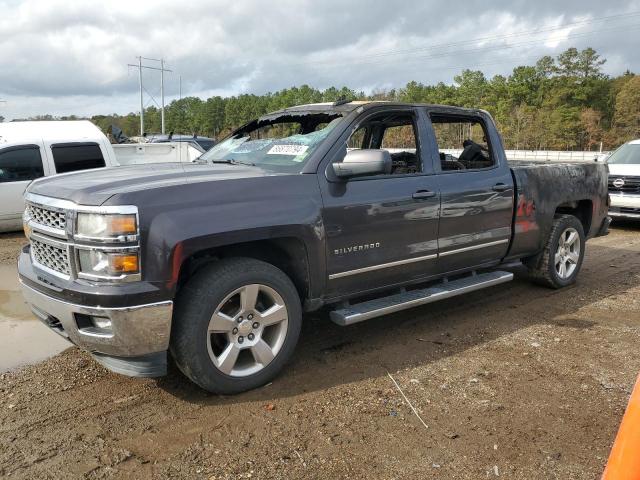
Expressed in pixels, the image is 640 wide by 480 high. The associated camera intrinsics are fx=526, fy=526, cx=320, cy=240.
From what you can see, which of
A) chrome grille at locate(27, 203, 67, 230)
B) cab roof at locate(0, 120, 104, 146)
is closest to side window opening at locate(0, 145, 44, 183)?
cab roof at locate(0, 120, 104, 146)

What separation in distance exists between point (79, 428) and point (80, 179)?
1.56m

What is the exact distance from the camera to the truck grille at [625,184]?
10344 millimetres

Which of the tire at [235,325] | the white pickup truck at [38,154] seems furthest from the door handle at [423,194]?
the white pickup truck at [38,154]

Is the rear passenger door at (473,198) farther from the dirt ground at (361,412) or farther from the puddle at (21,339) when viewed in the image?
the puddle at (21,339)

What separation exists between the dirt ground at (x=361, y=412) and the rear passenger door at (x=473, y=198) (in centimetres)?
73

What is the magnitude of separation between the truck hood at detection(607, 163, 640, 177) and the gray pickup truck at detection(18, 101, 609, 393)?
6543 mm

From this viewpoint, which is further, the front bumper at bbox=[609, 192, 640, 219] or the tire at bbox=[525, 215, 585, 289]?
the front bumper at bbox=[609, 192, 640, 219]

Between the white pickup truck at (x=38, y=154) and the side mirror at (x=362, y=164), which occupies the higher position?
the side mirror at (x=362, y=164)

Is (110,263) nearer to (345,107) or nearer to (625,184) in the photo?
(345,107)

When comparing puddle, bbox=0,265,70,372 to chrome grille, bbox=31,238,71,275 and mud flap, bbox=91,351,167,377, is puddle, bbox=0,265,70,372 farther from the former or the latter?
mud flap, bbox=91,351,167,377

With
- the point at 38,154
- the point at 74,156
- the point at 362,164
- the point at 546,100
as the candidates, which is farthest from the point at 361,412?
the point at 546,100

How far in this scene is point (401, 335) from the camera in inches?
180

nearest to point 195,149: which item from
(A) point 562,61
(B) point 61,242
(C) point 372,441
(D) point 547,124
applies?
(B) point 61,242

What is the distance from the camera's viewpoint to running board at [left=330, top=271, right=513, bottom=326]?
12.6 ft
